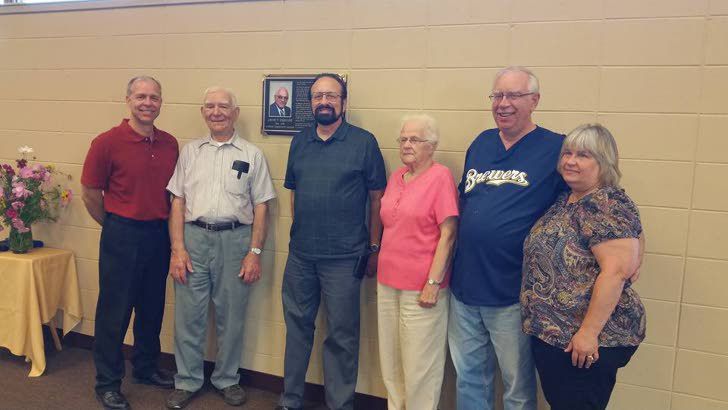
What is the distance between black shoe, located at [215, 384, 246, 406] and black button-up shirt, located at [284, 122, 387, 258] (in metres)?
0.89

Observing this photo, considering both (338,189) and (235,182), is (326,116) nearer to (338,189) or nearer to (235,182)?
(338,189)

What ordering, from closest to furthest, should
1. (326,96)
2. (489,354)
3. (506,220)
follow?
(506,220) → (489,354) → (326,96)

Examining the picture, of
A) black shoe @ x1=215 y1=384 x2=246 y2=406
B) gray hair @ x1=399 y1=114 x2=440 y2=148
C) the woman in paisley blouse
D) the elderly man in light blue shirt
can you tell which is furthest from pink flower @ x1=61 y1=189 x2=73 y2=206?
the woman in paisley blouse

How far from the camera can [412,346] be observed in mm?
2164

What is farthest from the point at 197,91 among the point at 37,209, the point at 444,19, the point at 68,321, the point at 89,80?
the point at 68,321

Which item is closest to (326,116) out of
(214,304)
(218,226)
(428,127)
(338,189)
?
(338,189)

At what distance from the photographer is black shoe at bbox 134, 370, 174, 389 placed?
110 inches

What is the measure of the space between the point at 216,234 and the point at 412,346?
44.6 inches

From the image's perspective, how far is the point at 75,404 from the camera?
8.42ft

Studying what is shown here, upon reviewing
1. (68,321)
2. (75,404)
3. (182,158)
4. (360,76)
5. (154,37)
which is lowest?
(75,404)

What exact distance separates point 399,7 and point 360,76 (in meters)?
0.38

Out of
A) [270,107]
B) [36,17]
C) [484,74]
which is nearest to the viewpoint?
[484,74]

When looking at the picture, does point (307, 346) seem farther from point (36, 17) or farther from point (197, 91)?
point (36, 17)

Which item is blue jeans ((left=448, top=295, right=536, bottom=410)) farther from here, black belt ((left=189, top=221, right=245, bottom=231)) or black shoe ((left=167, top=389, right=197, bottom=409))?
black shoe ((left=167, top=389, right=197, bottom=409))
